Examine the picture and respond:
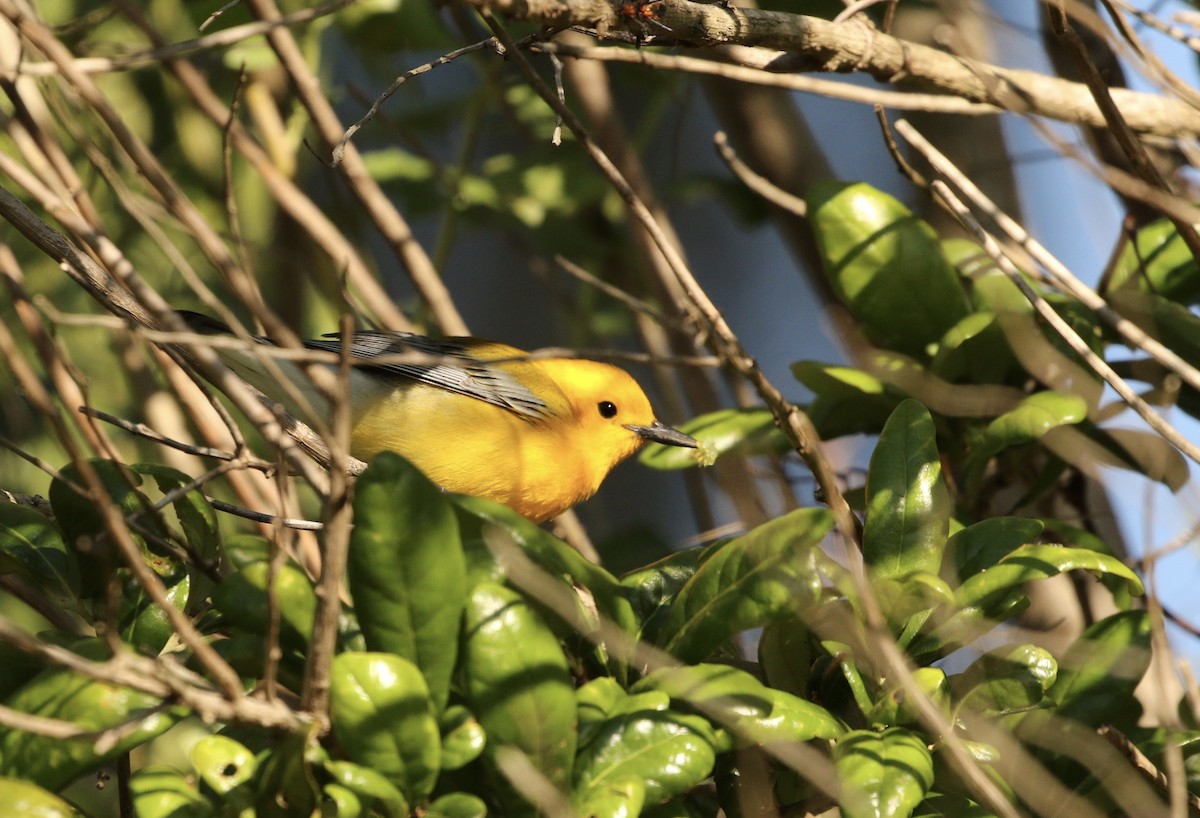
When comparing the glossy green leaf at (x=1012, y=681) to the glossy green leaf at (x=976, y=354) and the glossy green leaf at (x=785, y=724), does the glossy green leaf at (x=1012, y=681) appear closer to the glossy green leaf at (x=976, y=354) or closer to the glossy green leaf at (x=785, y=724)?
the glossy green leaf at (x=785, y=724)

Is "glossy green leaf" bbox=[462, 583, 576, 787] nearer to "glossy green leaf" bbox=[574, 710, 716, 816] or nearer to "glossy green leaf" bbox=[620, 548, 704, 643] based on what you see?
"glossy green leaf" bbox=[574, 710, 716, 816]

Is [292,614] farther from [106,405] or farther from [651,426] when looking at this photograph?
[106,405]

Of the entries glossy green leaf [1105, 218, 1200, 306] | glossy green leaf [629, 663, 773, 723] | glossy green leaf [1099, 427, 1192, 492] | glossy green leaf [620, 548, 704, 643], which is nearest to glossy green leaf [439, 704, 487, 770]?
glossy green leaf [629, 663, 773, 723]

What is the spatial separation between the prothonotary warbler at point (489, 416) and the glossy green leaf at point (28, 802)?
5.96 feet

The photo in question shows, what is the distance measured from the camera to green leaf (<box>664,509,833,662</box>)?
1.40 meters

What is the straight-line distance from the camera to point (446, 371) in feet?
11.4

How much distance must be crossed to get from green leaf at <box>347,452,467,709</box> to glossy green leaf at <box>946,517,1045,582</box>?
765mm

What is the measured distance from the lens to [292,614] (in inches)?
53.9

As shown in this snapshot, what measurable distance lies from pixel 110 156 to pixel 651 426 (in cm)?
175

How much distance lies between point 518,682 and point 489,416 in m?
2.11

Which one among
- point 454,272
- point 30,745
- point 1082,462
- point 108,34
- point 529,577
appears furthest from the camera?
point 454,272

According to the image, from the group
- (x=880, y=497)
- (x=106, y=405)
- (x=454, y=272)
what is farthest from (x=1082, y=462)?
(x=454, y=272)

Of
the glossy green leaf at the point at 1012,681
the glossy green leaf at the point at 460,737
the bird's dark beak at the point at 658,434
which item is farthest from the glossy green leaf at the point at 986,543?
the bird's dark beak at the point at 658,434

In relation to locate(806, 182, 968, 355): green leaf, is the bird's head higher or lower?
lower
